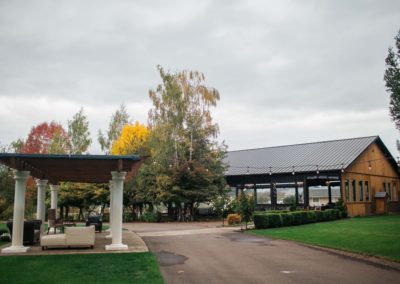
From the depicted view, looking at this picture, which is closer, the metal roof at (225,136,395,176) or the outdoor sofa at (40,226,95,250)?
the outdoor sofa at (40,226,95,250)

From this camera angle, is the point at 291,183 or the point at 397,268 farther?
the point at 291,183

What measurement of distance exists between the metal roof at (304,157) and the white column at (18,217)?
2209cm

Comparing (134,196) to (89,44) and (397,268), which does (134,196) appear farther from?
(397,268)

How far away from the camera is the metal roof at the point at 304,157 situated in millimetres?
30125

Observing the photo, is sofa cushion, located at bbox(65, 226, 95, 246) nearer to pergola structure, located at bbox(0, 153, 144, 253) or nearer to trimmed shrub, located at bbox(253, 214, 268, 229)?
pergola structure, located at bbox(0, 153, 144, 253)

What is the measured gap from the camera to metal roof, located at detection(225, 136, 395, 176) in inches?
1186

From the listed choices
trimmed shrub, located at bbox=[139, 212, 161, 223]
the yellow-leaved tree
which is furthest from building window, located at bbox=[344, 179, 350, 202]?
the yellow-leaved tree

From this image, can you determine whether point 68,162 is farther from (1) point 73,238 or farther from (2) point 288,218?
(2) point 288,218

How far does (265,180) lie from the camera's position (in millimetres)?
33844

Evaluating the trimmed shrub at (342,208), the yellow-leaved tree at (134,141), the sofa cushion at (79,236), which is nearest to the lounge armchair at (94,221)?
the sofa cushion at (79,236)

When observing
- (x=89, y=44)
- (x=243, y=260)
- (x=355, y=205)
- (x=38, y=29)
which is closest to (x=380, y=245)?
(x=243, y=260)

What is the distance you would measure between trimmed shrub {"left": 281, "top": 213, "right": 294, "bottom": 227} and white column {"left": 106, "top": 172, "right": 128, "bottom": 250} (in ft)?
37.9

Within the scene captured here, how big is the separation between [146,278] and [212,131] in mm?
23236

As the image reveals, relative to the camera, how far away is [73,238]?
12.0 metres
